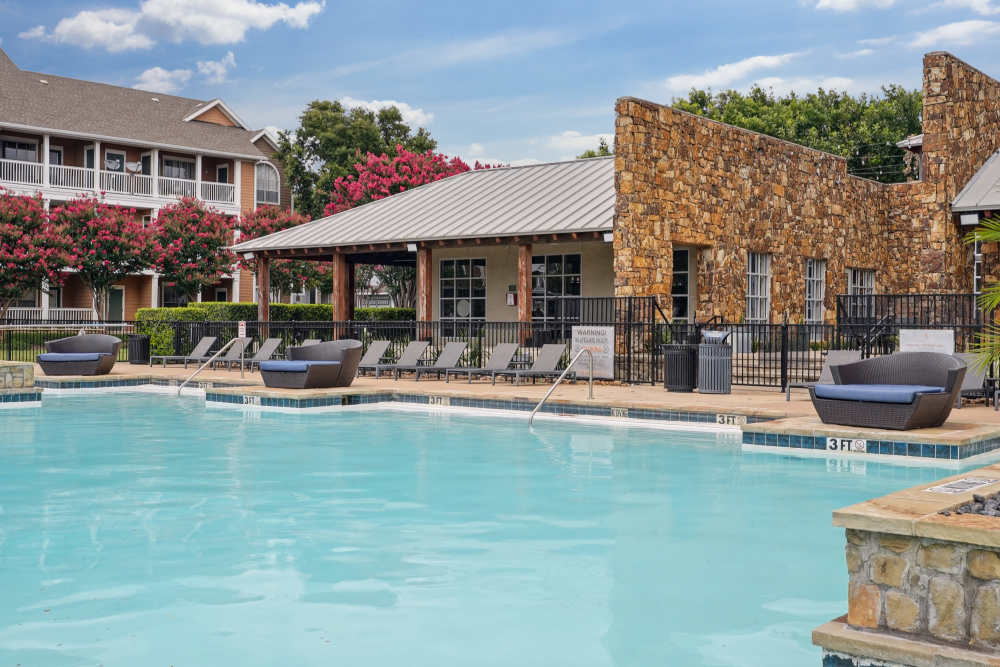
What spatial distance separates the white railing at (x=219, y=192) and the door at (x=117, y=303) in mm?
5133

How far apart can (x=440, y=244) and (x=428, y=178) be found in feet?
43.1

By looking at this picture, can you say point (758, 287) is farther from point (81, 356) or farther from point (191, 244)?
point (191, 244)

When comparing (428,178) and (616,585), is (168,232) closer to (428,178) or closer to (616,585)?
(428,178)

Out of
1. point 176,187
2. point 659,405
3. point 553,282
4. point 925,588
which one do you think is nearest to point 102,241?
point 176,187

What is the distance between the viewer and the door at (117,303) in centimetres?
3759

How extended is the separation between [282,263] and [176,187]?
21.0ft

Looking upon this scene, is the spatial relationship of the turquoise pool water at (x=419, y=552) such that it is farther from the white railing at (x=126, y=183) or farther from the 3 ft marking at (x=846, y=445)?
the white railing at (x=126, y=183)

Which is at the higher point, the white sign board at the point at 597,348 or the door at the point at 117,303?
the door at the point at 117,303

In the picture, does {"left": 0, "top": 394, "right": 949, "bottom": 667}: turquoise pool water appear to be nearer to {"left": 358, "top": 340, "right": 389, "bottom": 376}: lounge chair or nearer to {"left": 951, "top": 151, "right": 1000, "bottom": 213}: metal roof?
{"left": 358, "top": 340, "right": 389, "bottom": 376}: lounge chair

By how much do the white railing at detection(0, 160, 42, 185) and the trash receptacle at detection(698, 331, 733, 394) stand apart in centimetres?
2830

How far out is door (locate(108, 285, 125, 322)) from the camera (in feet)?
123

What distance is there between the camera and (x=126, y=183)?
122 feet

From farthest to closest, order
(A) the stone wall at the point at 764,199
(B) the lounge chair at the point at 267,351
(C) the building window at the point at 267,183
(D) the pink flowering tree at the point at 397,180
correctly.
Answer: (C) the building window at the point at 267,183 < (D) the pink flowering tree at the point at 397,180 < (B) the lounge chair at the point at 267,351 < (A) the stone wall at the point at 764,199

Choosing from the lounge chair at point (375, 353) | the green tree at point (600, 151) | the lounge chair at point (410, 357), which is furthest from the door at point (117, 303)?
the lounge chair at point (410, 357)
